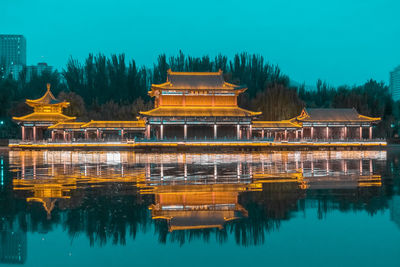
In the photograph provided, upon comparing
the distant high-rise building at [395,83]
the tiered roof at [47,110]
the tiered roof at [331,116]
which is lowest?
the tiered roof at [331,116]

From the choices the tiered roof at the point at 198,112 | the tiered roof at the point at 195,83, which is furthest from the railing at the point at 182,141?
the tiered roof at the point at 195,83

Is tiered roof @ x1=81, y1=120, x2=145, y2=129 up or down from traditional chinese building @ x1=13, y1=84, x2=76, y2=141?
down

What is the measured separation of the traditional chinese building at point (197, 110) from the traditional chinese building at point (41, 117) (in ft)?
46.1

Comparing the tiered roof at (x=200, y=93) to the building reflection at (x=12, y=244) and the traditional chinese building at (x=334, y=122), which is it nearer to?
the traditional chinese building at (x=334, y=122)

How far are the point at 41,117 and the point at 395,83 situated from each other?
179988 mm

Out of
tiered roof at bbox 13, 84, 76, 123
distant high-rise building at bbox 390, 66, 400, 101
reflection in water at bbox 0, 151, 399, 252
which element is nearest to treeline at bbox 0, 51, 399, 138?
tiered roof at bbox 13, 84, 76, 123

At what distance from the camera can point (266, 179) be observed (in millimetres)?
16391

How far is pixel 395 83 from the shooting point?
7613 inches

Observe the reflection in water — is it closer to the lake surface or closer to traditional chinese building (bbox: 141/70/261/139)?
the lake surface

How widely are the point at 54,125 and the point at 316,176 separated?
41.9 meters

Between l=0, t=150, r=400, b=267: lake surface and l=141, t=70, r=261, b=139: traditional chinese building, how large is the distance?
32.4 m

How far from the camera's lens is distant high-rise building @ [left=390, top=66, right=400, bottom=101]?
190438mm

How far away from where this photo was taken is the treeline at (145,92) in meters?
64.5

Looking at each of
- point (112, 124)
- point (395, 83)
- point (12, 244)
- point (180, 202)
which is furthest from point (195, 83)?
point (395, 83)
